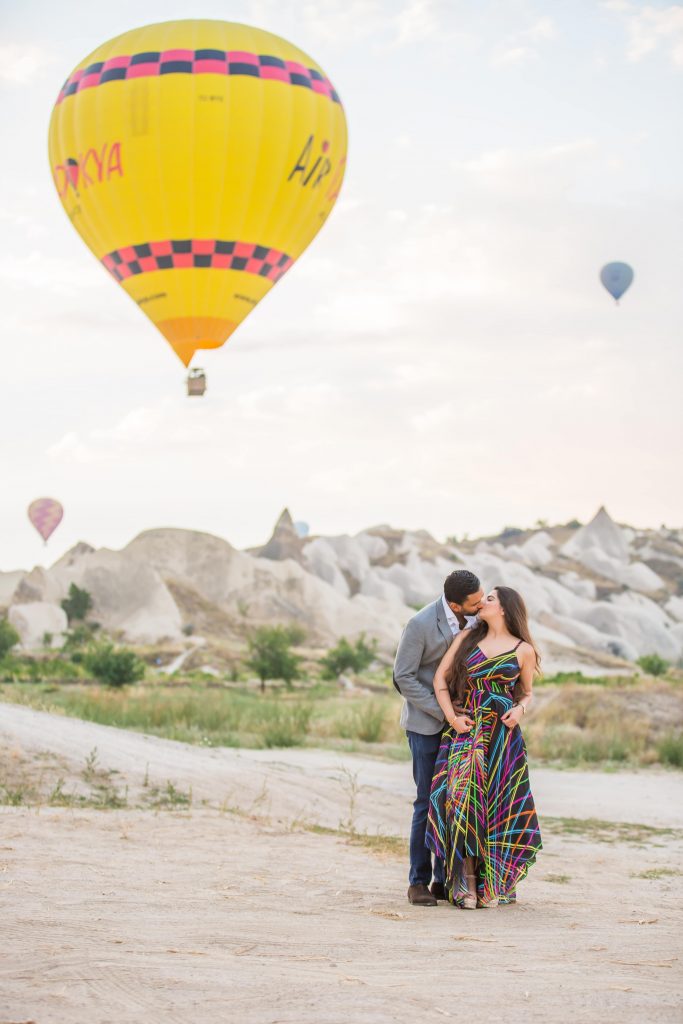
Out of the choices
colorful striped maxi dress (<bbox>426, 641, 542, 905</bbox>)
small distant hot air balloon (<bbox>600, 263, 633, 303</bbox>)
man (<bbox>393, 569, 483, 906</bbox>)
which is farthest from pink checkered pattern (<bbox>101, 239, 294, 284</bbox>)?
small distant hot air balloon (<bbox>600, 263, 633, 303</bbox>)

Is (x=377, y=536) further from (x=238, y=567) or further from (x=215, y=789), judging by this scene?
(x=215, y=789)

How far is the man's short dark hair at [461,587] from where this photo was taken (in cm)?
619

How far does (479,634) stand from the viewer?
624cm

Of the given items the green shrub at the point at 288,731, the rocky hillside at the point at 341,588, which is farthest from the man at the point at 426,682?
the rocky hillside at the point at 341,588

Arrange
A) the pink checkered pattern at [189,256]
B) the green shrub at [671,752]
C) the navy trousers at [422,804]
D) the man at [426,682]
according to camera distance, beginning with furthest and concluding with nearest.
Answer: the pink checkered pattern at [189,256] → the green shrub at [671,752] → the navy trousers at [422,804] → the man at [426,682]

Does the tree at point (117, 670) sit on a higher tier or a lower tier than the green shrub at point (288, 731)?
higher

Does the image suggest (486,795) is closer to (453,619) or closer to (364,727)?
(453,619)

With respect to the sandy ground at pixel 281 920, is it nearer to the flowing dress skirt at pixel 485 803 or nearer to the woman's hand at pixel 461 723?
the flowing dress skirt at pixel 485 803

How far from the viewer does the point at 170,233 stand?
74.4 feet

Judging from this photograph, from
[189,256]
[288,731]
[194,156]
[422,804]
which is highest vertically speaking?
[194,156]

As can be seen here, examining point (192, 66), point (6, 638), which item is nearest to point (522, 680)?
point (192, 66)

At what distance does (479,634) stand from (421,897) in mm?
1280

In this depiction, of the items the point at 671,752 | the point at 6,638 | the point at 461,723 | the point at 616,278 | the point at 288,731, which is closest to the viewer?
the point at 461,723

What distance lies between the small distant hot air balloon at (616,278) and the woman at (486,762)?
45772 mm
